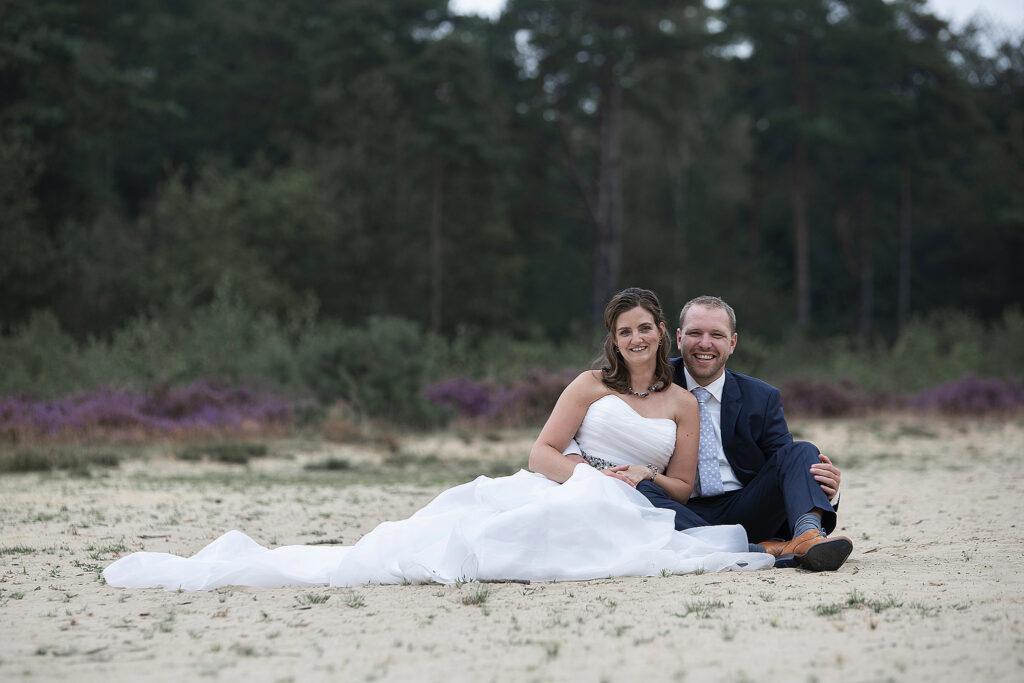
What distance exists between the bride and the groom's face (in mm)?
161

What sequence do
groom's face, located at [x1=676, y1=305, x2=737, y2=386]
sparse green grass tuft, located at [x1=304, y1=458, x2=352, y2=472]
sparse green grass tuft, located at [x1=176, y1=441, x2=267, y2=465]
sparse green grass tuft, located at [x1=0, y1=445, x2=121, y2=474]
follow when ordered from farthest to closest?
sparse green grass tuft, located at [x1=176, y1=441, x2=267, y2=465] < sparse green grass tuft, located at [x1=304, y1=458, x2=352, y2=472] < sparse green grass tuft, located at [x1=0, y1=445, x2=121, y2=474] < groom's face, located at [x1=676, y1=305, x2=737, y2=386]

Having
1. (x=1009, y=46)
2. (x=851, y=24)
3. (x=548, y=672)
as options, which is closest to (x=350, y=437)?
(x=548, y=672)

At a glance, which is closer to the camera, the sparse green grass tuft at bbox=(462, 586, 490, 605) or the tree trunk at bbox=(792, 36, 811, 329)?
the sparse green grass tuft at bbox=(462, 586, 490, 605)

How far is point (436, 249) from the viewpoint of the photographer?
35.5 meters

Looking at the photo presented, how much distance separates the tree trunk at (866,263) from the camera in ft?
133

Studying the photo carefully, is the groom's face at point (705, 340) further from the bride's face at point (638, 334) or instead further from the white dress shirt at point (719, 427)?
the bride's face at point (638, 334)

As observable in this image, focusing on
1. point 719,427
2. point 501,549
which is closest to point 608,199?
point 719,427

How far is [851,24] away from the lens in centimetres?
4000

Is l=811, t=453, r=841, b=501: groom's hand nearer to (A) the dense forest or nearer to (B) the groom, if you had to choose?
(B) the groom

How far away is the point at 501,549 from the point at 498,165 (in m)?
30.6

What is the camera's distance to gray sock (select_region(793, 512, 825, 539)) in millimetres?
5883

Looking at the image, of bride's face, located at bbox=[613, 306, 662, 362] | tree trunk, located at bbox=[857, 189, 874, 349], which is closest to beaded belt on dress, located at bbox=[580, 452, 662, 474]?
bride's face, located at bbox=[613, 306, 662, 362]

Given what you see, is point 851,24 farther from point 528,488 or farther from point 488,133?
point 528,488

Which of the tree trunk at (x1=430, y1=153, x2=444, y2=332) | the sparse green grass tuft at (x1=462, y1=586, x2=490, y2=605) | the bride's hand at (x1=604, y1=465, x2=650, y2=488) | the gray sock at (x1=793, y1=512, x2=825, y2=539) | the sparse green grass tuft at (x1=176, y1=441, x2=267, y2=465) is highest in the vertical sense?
the tree trunk at (x1=430, y1=153, x2=444, y2=332)
